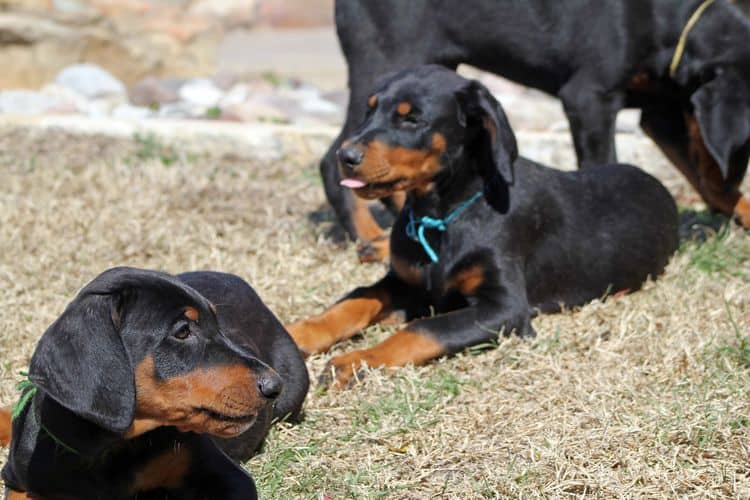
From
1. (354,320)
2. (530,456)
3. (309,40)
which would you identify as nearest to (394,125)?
Answer: (354,320)

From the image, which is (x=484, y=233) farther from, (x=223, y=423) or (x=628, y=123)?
(x=628, y=123)

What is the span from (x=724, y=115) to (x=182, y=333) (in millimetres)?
3745

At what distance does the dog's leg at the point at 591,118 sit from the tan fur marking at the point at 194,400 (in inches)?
134

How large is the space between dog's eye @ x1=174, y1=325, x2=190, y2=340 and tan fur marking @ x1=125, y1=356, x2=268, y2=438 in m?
0.10

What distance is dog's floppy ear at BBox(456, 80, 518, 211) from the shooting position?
4945 mm

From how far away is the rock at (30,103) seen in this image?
34.4 ft

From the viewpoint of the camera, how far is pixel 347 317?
5.06 metres

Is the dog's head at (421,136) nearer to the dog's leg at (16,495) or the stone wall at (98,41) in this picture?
the dog's leg at (16,495)

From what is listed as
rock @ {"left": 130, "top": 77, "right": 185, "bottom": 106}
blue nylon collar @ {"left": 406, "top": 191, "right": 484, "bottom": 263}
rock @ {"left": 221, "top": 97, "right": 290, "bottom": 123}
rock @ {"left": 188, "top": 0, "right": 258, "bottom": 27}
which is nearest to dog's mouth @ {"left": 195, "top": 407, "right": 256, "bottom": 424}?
blue nylon collar @ {"left": 406, "top": 191, "right": 484, "bottom": 263}

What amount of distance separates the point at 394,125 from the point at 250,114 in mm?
5098

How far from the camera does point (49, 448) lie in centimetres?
325

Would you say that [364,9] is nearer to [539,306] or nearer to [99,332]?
[539,306]

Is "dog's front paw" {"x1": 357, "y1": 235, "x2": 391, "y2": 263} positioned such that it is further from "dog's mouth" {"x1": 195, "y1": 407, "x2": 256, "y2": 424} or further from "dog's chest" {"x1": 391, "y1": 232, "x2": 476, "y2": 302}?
"dog's mouth" {"x1": 195, "y1": 407, "x2": 256, "y2": 424}

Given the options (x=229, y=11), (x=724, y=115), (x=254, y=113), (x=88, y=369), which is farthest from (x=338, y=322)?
(x=229, y=11)
